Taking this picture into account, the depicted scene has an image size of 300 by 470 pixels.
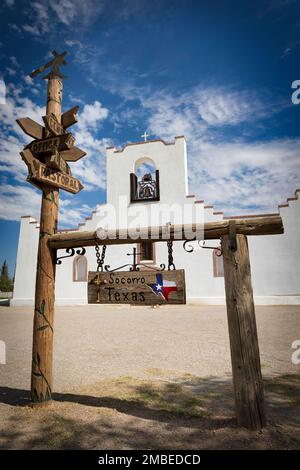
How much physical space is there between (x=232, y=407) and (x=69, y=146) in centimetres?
414

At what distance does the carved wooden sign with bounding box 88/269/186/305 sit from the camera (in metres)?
3.60

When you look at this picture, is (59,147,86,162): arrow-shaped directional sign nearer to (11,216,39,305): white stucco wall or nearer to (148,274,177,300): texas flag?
(148,274,177,300): texas flag

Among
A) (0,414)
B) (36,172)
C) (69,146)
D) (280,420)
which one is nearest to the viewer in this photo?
(280,420)

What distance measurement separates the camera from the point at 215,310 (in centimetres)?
1339

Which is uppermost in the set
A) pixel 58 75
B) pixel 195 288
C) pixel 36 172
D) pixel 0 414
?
pixel 58 75

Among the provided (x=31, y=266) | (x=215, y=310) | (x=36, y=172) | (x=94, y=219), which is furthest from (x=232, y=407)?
(x=31, y=266)

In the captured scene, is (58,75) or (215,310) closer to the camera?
(58,75)

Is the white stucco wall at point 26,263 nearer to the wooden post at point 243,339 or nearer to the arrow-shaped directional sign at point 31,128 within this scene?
the arrow-shaped directional sign at point 31,128

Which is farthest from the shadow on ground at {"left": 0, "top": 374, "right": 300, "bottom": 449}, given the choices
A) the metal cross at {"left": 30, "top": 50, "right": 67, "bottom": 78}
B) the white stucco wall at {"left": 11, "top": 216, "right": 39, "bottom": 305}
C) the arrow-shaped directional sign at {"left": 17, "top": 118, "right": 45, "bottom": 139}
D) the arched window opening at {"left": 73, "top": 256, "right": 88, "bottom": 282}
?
the white stucco wall at {"left": 11, "top": 216, "right": 39, "bottom": 305}

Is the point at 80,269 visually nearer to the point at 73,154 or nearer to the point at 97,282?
the point at 73,154

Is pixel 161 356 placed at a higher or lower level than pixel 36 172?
lower

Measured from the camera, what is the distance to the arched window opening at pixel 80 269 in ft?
57.4

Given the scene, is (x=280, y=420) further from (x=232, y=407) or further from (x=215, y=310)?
(x=215, y=310)

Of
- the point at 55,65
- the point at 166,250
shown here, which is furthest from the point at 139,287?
the point at 166,250
